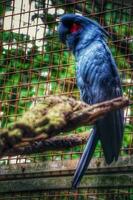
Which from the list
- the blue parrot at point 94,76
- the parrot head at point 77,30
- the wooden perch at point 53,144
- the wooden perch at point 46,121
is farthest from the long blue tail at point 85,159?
the wooden perch at point 46,121

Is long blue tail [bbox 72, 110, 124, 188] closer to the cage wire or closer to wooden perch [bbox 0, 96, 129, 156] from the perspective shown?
the cage wire

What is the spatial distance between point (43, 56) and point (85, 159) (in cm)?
92

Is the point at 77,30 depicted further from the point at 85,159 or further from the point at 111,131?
the point at 85,159

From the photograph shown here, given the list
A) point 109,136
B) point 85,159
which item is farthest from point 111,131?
point 85,159

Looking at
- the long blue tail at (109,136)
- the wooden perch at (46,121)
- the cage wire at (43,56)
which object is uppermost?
the cage wire at (43,56)

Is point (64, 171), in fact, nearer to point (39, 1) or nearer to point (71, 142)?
point (71, 142)

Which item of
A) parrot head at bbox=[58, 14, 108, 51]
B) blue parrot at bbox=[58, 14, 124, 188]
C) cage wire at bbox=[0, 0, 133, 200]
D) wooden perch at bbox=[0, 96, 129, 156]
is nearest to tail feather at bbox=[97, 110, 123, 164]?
blue parrot at bbox=[58, 14, 124, 188]

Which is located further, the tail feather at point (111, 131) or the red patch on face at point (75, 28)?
the red patch on face at point (75, 28)

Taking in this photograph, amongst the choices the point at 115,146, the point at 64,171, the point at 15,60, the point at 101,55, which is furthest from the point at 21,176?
the point at 15,60

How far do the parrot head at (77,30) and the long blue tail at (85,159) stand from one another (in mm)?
549

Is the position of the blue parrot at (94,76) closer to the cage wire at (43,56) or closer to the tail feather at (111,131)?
the tail feather at (111,131)

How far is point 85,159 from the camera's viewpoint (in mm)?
2078

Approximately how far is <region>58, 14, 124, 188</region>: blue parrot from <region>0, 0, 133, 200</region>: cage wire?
0.39ft

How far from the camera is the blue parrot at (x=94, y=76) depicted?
2.15m
